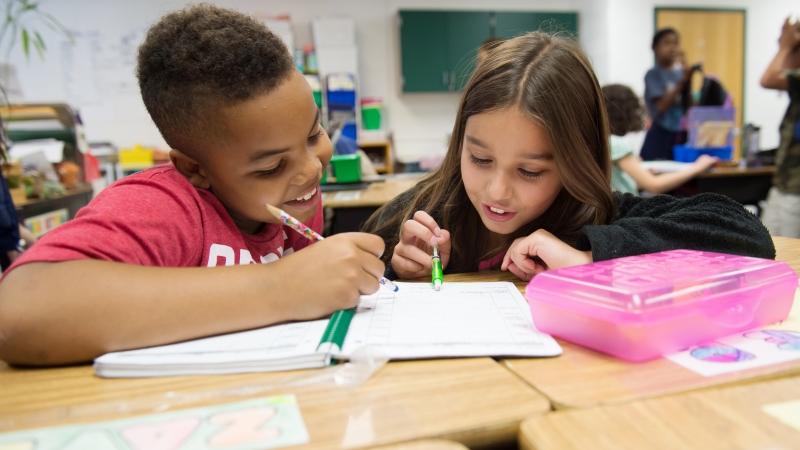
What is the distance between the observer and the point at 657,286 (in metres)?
0.53

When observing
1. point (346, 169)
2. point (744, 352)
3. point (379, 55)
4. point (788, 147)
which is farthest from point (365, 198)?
point (379, 55)

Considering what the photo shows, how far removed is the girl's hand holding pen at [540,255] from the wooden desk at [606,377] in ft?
1.02

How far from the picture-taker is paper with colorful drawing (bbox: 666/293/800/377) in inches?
19.1

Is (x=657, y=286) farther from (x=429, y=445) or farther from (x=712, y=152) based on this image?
(x=712, y=152)

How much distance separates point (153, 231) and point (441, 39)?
541cm

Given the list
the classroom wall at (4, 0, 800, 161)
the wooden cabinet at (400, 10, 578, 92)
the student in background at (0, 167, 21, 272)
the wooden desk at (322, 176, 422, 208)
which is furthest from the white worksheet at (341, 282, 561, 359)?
the wooden cabinet at (400, 10, 578, 92)

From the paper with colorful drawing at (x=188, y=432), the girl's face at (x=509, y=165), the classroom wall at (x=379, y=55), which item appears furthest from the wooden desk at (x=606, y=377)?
the classroom wall at (x=379, y=55)

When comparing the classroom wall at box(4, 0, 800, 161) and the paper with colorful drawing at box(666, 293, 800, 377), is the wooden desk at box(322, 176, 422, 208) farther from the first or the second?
the classroom wall at box(4, 0, 800, 161)

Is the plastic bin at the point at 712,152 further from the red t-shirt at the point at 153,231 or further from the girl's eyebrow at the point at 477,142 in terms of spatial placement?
the red t-shirt at the point at 153,231

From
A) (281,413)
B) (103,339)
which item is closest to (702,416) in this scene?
(281,413)

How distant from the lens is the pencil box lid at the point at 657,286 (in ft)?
1.66

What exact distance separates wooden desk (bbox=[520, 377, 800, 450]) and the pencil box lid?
96 mm

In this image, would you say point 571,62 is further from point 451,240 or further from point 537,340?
point 537,340

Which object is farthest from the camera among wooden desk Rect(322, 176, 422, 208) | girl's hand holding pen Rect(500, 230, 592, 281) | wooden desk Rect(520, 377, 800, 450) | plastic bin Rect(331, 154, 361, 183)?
plastic bin Rect(331, 154, 361, 183)
